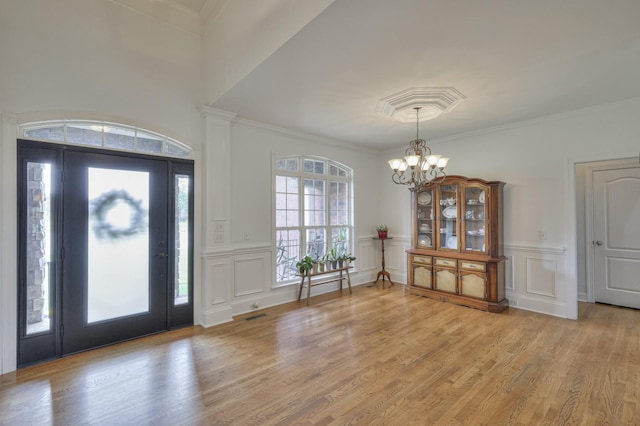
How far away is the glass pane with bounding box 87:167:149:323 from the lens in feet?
10.2

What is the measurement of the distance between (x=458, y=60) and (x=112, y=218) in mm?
3928

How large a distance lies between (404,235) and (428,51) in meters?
4.00

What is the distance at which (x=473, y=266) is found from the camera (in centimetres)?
441

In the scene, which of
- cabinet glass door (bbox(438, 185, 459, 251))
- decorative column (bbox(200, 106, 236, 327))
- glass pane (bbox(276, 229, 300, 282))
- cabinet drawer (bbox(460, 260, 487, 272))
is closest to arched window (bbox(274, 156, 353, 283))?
glass pane (bbox(276, 229, 300, 282))

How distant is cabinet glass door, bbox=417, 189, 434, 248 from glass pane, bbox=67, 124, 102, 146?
4.76 meters

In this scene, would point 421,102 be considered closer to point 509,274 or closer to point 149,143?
point 509,274

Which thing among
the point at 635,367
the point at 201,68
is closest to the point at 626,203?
the point at 635,367

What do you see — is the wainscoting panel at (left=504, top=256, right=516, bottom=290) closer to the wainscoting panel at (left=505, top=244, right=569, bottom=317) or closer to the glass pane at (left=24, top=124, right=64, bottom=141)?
the wainscoting panel at (left=505, top=244, right=569, bottom=317)

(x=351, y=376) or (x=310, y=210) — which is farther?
(x=310, y=210)

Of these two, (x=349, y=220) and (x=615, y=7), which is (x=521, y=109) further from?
(x=349, y=220)

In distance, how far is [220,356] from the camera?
9.61 feet

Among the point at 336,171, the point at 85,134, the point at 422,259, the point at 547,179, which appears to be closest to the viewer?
the point at 85,134

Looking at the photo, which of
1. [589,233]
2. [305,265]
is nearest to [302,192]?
[305,265]

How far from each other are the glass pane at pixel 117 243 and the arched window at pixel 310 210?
6.23ft
